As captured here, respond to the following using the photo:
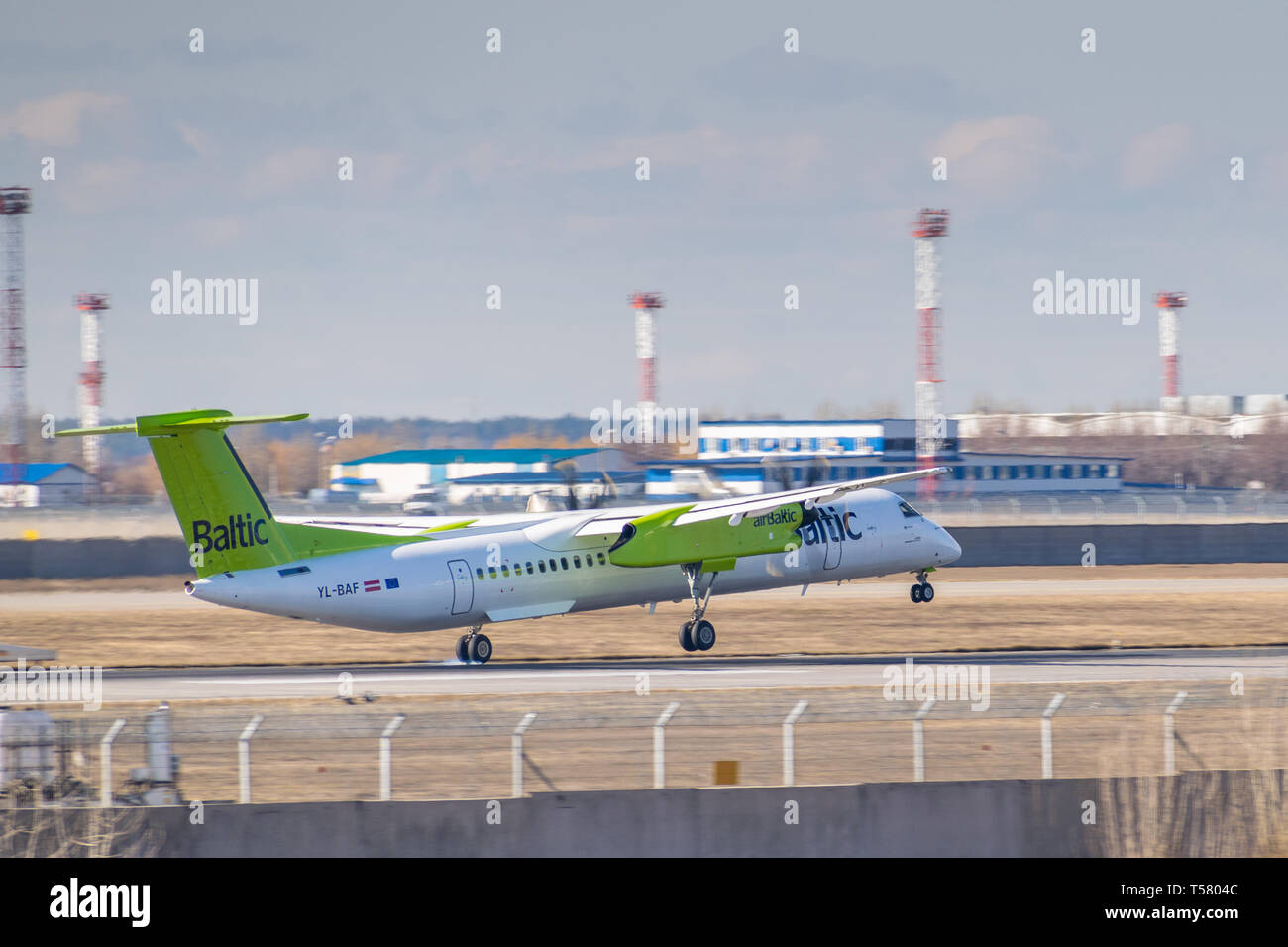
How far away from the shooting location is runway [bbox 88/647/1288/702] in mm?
31203

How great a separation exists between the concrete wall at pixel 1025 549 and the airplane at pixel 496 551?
51.0 ft

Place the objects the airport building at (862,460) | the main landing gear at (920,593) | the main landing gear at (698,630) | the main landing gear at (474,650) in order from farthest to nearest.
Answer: the airport building at (862,460) → the main landing gear at (920,593) → the main landing gear at (698,630) → the main landing gear at (474,650)

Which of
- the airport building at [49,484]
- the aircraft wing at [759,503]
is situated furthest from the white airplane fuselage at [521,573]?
the airport building at [49,484]

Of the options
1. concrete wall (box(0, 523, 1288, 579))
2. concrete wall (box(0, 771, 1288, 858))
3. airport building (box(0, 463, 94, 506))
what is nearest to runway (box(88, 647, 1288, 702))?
concrete wall (box(0, 771, 1288, 858))

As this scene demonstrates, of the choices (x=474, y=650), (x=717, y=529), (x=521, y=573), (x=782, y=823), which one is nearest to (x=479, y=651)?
(x=474, y=650)

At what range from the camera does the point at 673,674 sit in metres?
33.6

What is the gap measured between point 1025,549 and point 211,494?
36450 millimetres

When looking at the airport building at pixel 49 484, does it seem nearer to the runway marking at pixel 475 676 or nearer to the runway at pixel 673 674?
the runway marking at pixel 475 676

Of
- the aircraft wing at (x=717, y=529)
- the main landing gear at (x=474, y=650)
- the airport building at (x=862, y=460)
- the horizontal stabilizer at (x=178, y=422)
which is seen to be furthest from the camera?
the airport building at (x=862, y=460)

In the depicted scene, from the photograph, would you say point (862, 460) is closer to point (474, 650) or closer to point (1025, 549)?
point (1025, 549)

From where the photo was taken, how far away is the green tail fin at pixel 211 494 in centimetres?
2942

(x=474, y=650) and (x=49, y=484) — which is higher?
(x=49, y=484)
